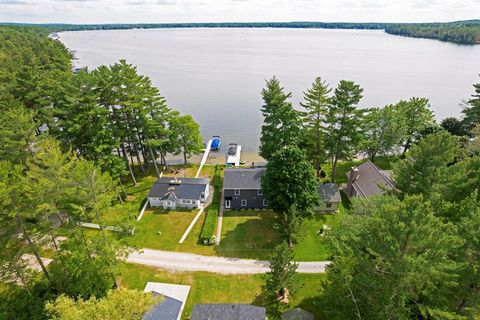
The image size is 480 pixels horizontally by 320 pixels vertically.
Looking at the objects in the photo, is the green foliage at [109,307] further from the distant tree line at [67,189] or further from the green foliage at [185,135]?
the green foliage at [185,135]

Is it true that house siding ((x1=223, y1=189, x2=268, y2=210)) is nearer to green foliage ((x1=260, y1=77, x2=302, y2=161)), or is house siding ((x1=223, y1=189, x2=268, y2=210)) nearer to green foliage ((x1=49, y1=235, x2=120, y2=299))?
green foliage ((x1=260, y1=77, x2=302, y2=161))

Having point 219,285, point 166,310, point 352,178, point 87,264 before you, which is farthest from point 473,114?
point 87,264

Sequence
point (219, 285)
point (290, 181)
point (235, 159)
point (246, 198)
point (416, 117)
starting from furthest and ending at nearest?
point (235, 159) < point (416, 117) < point (246, 198) < point (290, 181) < point (219, 285)

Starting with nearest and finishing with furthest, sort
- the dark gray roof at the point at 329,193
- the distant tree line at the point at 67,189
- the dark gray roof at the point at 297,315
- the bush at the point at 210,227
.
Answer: the distant tree line at the point at 67,189 < the dark gray roof at the point at 297,315 < the bush at the point at 210,227 < the dark gray roof at the point at 329,193

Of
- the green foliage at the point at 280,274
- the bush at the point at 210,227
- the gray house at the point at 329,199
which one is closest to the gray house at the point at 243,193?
the bush at the point at 210,227

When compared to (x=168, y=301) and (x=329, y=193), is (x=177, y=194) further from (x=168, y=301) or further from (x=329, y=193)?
(x=329, y=193)

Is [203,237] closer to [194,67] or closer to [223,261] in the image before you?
[223,261]

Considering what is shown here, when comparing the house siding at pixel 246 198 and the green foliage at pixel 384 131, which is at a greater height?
the green foliage at pixel 384 131
